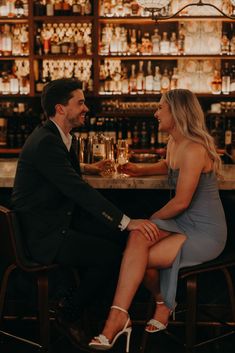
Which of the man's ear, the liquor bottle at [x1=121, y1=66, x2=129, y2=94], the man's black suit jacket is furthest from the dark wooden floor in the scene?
the liquor bottle at [x1=121, y1=66, x2=129, y2=94]

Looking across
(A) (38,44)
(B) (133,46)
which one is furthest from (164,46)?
(A) (38,44)

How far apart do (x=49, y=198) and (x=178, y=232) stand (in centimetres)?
59

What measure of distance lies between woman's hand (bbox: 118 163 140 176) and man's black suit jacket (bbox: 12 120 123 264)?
0.50 m

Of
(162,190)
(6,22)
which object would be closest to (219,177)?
(162,190)

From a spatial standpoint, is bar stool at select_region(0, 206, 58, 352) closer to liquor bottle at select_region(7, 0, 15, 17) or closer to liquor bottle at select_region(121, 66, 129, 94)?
liquor bottle at select_region(121, 66, 129, 94)

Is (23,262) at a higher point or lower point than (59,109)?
lower

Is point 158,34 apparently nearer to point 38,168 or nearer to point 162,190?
point 162,190

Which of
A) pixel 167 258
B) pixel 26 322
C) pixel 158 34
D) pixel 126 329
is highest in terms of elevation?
pixel 158 34

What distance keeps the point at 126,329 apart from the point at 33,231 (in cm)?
59

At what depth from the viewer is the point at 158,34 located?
649 centimetres

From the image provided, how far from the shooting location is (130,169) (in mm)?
3180

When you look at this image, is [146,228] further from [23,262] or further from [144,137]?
[144,137]

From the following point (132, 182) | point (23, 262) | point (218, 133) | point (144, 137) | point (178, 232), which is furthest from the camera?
point (144, 137)

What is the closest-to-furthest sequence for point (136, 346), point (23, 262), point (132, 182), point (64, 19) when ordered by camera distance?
point (23, 262), point (132, 182), point (136, 346), point (64, 19)
